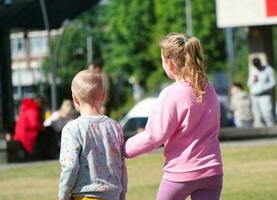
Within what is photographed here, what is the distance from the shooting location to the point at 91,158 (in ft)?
20.5

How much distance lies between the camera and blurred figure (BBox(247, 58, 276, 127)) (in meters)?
21.5

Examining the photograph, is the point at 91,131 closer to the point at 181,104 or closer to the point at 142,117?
the point at 181,104

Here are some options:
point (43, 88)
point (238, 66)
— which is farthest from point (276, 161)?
point (238, 66)

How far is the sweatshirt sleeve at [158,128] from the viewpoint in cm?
630

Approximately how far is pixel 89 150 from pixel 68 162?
0.16 metres

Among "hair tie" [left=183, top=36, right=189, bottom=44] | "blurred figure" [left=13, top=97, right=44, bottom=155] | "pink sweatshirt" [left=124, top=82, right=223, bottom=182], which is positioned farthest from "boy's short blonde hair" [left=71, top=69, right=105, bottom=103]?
"blurred figure" [left=13, top=97, right=44, bottom=155]

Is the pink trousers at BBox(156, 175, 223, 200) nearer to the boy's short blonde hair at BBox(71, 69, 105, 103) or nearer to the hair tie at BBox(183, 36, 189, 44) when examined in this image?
the boy's short blonde hair at BBox(71, 69, 105, 103)

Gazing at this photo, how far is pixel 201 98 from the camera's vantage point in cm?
647

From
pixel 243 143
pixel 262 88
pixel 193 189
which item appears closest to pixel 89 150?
pixel 193 189

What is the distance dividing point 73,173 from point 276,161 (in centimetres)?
919

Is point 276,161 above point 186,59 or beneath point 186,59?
beneath

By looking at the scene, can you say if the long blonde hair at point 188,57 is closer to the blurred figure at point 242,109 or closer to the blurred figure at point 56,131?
the blurred figure at point 56,131

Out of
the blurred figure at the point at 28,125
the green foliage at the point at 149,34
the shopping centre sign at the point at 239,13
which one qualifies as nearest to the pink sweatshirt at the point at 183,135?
the blurred figure at the point at 28,125

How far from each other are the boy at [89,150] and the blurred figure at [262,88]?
15084 mm
